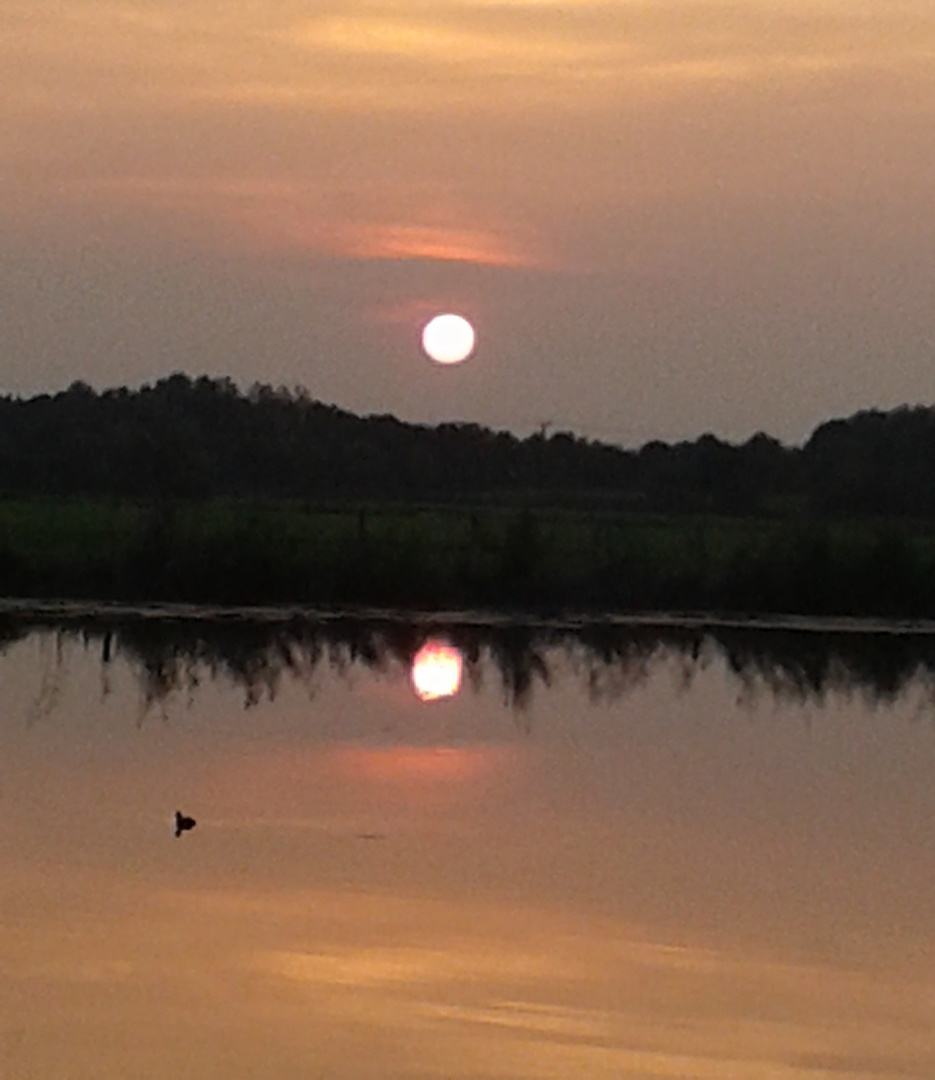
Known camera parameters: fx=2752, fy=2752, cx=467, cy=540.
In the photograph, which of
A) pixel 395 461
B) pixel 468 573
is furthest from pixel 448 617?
pixel 395 461

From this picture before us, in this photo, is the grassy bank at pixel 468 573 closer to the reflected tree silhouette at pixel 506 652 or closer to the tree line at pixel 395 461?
the reflected tree silhouette at pixel 506 652

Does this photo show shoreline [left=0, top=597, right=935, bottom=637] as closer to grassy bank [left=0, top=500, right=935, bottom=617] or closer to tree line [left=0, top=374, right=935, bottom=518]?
grassy bank [left=0, top=500, right=935, bottom=617]

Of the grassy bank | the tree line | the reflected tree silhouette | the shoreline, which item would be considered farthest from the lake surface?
the tree line

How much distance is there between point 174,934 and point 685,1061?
8.03 ft

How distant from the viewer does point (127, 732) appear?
16.3m

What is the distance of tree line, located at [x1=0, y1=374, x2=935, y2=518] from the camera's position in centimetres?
5325

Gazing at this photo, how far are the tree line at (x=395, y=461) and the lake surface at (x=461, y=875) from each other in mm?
32021

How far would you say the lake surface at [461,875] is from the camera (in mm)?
8773

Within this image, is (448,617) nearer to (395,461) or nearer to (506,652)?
(506,652)

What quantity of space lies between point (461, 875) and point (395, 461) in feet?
161

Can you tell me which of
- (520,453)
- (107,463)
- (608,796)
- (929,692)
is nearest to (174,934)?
(608,796)

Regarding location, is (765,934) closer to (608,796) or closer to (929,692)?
(608,796)

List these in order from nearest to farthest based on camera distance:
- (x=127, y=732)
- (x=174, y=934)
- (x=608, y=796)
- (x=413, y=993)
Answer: (x=413, y=993), (x=174, y=934), (x=608, y=796), (x=127, y=732)

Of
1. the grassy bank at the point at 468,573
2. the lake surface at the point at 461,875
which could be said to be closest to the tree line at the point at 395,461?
the grassy bank at the point at 468,573
